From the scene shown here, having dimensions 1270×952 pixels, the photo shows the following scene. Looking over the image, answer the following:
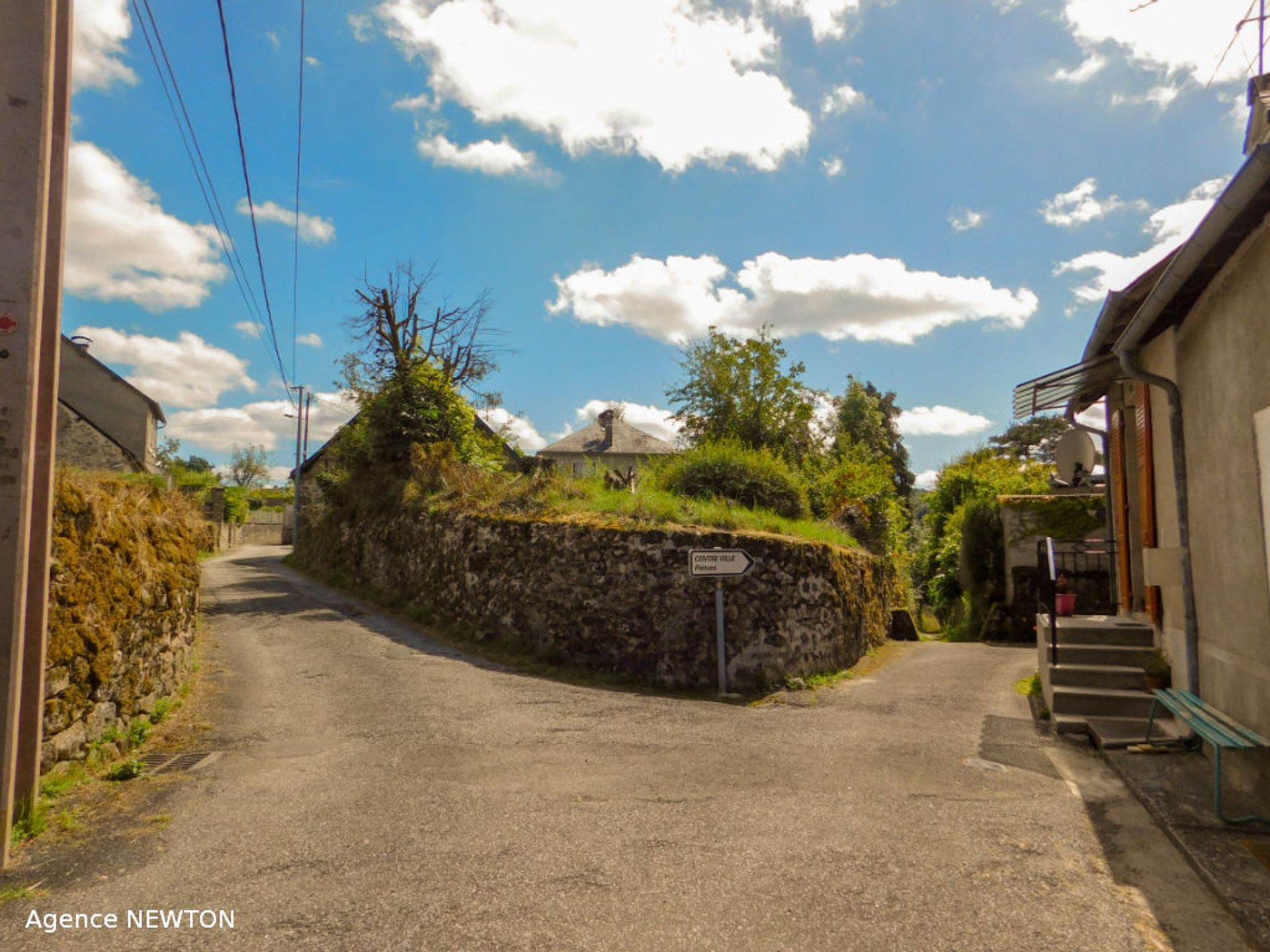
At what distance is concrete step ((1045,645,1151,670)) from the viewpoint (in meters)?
7.87

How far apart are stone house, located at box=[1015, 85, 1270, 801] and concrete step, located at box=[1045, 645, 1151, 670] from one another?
11.2 inches

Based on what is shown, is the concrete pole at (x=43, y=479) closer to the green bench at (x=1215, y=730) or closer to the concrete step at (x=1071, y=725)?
the green bench at (x=1215, y=730)

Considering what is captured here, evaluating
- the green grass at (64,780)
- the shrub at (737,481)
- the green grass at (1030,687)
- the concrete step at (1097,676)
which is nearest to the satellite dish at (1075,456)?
the green grass at (1030,687)

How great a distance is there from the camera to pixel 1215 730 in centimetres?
505

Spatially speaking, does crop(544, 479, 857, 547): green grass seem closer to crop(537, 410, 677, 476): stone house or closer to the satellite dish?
the satellite dish

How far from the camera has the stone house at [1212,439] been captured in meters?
4.89

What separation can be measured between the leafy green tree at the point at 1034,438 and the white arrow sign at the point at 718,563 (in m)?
36.7

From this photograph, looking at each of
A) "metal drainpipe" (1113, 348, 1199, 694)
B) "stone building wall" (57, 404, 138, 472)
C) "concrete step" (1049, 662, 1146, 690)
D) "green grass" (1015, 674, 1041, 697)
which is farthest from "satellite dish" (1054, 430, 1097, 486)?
"stone building wall" (57, 404, 138, 472)

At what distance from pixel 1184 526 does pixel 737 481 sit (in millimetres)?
8309

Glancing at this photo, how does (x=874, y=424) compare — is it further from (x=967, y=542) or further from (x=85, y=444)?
(x=85, y=444)

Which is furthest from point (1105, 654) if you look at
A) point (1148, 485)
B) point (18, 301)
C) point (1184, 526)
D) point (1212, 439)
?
point (18, 301)

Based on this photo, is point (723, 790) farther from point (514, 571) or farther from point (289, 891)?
point (514, 571)

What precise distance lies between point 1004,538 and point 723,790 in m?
14.0

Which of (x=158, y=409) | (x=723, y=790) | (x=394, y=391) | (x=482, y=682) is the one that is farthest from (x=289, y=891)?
(x=158, y=409)
